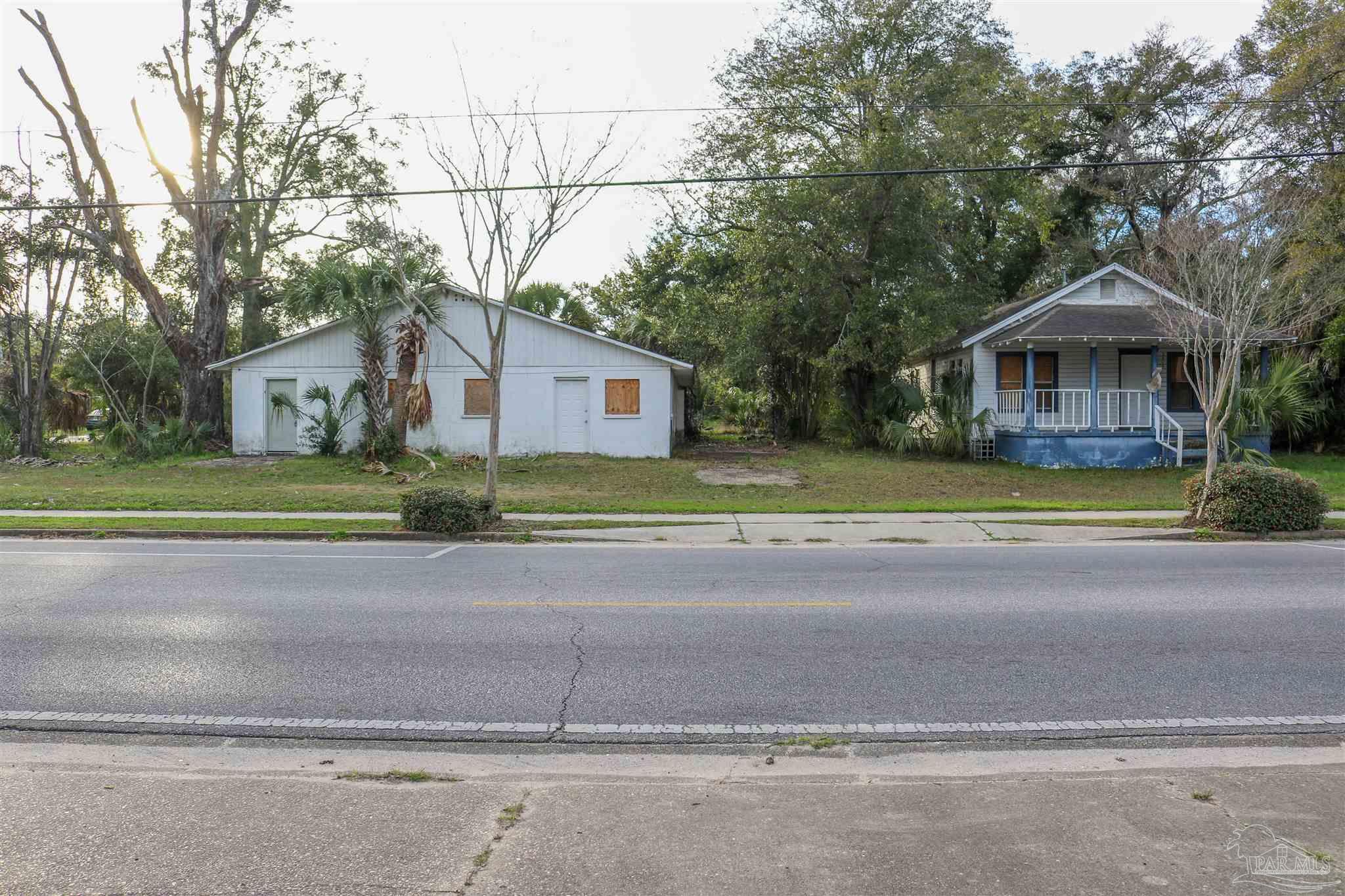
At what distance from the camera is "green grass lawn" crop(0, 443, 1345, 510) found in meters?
17.2

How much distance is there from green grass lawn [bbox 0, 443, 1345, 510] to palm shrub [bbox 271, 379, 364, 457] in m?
0.81

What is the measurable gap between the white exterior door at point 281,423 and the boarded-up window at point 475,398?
4.78 metres

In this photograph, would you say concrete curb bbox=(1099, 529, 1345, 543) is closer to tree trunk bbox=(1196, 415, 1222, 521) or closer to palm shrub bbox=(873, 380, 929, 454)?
tree trunk bbox=(1196, 415, 1222, 521)

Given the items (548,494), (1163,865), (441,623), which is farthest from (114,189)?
(1163,865)

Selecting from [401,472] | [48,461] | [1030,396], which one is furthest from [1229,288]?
[48,461]

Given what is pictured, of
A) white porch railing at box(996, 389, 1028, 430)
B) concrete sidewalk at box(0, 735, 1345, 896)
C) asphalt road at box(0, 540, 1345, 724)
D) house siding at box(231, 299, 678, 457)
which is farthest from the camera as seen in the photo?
white porch railing at box(996, 389, 1028, 430)

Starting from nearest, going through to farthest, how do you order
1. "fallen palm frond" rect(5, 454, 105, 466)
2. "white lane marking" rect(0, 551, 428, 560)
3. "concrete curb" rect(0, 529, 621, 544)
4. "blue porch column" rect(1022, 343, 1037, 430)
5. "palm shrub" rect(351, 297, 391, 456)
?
"white lane marking" rect(0, 551, 428, 560) → "concrete curb" rect(0, 529, 621, 544) → "palm shrub" rect(351, 297, 391, 456) → "blue porch column" rect(1022, 343, 1037, 430) → "fallen palm frond" rect(5, 454, 105, 466)

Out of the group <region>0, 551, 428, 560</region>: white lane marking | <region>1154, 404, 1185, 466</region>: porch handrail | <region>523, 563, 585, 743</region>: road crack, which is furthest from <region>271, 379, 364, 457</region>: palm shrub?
<region>1154, 404, 1185, 466</region>: porch handrail

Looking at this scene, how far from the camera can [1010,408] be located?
26.5 m

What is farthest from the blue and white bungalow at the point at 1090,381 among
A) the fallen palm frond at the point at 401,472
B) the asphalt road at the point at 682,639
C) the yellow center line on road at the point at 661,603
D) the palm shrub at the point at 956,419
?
the yellow center line on road at the point at 661,603

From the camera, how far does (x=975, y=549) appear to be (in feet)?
41.6

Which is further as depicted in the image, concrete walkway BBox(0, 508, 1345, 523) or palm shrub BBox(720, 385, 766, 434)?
palm shrub BBox(720, 385, 766, 434)

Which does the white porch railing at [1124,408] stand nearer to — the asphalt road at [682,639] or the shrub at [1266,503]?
the shrub at [1266,503]

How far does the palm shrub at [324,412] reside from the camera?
25.9 meters
